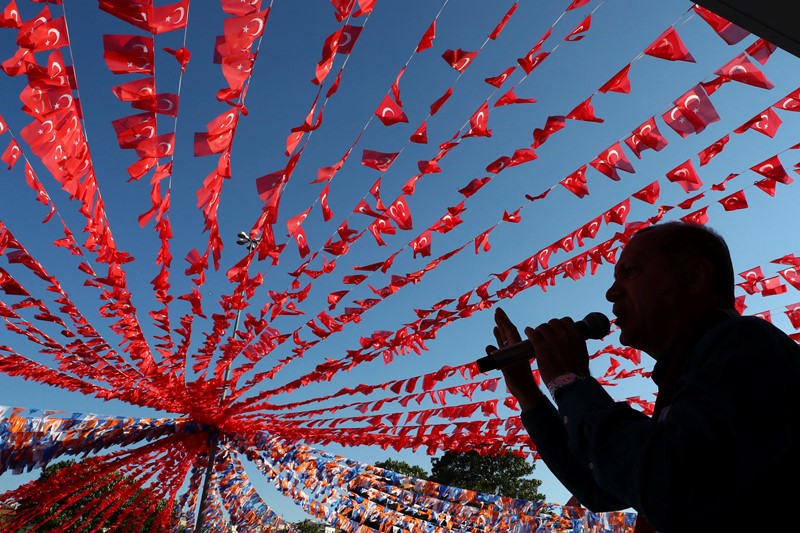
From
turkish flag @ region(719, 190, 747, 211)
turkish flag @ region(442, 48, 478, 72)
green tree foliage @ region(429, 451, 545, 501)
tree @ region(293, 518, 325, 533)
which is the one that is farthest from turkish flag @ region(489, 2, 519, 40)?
tree @ region(293, 518, 325, 533)

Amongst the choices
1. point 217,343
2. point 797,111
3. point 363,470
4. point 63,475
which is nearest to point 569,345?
point 797,111

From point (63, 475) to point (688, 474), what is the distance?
605 inches

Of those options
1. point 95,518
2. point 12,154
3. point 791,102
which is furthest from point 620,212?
point 95,518

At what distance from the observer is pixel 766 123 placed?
3578 mm

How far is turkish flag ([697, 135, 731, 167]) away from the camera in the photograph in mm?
3828

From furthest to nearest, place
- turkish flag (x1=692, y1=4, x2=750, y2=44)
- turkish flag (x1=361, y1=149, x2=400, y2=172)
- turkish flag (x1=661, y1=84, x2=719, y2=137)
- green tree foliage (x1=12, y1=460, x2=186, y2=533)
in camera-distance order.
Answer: green tree foliage (x1=12, y1=460, x2=186, y2=533) → turkish flag (x1=361, y1=149, x2=400, y2=172) → turkish flag (x1=661, y1=84, x2=719, y2=137) → turkish flag (x1=692, y1=4, x2=750, y2=44)

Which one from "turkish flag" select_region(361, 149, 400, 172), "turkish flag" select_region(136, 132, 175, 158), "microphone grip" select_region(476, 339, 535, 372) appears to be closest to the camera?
"microphone grip" select_region(476, 339, 535, 372)

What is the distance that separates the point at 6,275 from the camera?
221 inches

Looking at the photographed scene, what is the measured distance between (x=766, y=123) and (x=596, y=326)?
3.17 metres

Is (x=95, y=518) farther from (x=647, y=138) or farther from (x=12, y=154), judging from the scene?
(x=647, y=138)

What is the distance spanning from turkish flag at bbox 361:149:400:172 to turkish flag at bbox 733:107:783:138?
2807mm

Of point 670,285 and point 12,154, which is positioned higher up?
point 12,154

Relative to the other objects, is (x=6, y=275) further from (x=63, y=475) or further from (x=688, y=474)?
(x=63, y=475)

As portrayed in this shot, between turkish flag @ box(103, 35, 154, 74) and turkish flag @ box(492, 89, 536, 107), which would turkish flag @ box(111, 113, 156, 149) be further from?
turkish flag @ box(492, 89, 536, 107)
